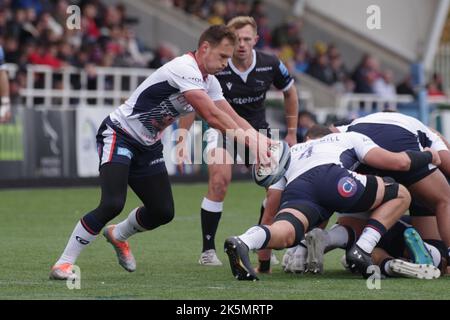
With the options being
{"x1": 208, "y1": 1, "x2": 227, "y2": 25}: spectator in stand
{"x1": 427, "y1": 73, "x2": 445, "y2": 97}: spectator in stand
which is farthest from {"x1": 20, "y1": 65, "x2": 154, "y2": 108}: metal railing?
{"x1": 427, "y1": 73, "x2": 445, "y2": 97}: spectator in stand

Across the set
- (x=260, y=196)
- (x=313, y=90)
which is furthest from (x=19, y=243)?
(x=313, y=90)

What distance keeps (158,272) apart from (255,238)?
4.47 feet

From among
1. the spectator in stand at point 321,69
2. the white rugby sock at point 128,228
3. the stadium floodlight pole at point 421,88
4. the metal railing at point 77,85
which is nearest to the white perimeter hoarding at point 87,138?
the metal railing at point 77,85

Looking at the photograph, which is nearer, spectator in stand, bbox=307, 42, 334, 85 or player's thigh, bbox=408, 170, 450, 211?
player's thigh, bbox=408, 170, 450, 211

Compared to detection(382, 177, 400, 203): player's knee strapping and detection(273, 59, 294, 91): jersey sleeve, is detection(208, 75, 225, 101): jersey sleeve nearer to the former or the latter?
detection(382, 177, 400, 203): player's knee strapping

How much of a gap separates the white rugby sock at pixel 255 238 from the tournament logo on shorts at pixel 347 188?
2.47 feet

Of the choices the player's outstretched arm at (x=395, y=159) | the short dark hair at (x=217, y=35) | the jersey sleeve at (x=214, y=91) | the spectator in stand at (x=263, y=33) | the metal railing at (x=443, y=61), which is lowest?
the metal railing at (x=443, y=61)

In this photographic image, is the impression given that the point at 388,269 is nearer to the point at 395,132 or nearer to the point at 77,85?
the point at 395,132

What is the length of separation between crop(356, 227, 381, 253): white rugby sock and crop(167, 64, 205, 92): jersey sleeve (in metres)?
1.69

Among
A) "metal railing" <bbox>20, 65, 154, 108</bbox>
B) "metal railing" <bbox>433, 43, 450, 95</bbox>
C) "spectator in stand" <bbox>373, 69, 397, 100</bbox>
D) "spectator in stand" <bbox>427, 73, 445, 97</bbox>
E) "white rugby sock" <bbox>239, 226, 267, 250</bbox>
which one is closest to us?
"white rugby sock" <bbox>239, 226, 267, 250</bbox>

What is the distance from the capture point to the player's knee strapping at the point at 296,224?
29.7 feet

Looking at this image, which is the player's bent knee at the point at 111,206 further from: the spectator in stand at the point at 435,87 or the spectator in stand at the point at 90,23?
the spectator in stand at the point at 435,87

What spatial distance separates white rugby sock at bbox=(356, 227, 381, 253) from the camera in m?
9.24

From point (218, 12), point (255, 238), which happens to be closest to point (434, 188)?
point (255, 238)
